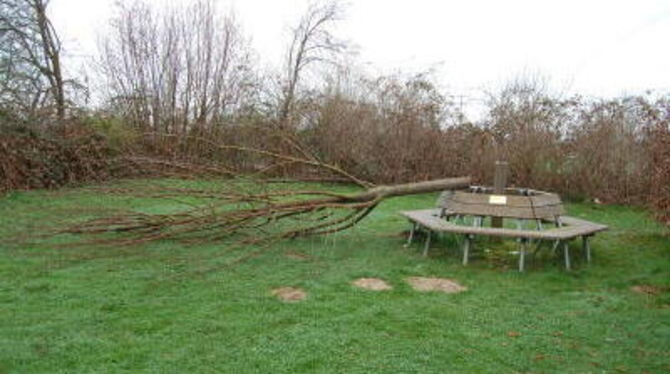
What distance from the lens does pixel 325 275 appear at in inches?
198

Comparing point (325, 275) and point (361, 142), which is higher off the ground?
point (361, 142)

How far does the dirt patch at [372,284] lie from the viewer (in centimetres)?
468

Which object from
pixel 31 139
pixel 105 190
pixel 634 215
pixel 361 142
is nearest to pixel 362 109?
pixel 361 142

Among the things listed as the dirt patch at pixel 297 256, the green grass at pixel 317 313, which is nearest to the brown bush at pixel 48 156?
the green grass at pixel 317 313

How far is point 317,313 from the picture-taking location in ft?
12.8

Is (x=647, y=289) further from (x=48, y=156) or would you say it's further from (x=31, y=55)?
(x=31, y=55)

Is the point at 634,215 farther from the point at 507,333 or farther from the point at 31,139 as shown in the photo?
the point at 31,139

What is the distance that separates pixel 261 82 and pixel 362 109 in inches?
116

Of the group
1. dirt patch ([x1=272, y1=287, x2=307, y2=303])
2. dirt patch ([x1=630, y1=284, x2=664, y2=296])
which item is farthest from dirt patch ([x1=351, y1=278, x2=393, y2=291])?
dirt patch ([x1=630, y1=284, x2=664, y2=296])

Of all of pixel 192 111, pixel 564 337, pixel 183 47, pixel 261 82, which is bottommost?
pixel 564 337

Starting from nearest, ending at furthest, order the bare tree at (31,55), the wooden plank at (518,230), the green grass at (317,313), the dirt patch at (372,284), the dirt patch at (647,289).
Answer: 1. the green grass at (317,313)
2. the dirt patch at (372,284)
3. the dirt patch at (647,289)
4. the wooden plank at (518,230)
5. the bare tree at (31,55)

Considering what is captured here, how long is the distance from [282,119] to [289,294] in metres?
8.70

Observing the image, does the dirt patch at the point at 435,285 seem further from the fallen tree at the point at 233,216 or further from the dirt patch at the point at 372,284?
the fallen tree at the point at 233,216

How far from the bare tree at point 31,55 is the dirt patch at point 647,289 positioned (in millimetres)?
10797
